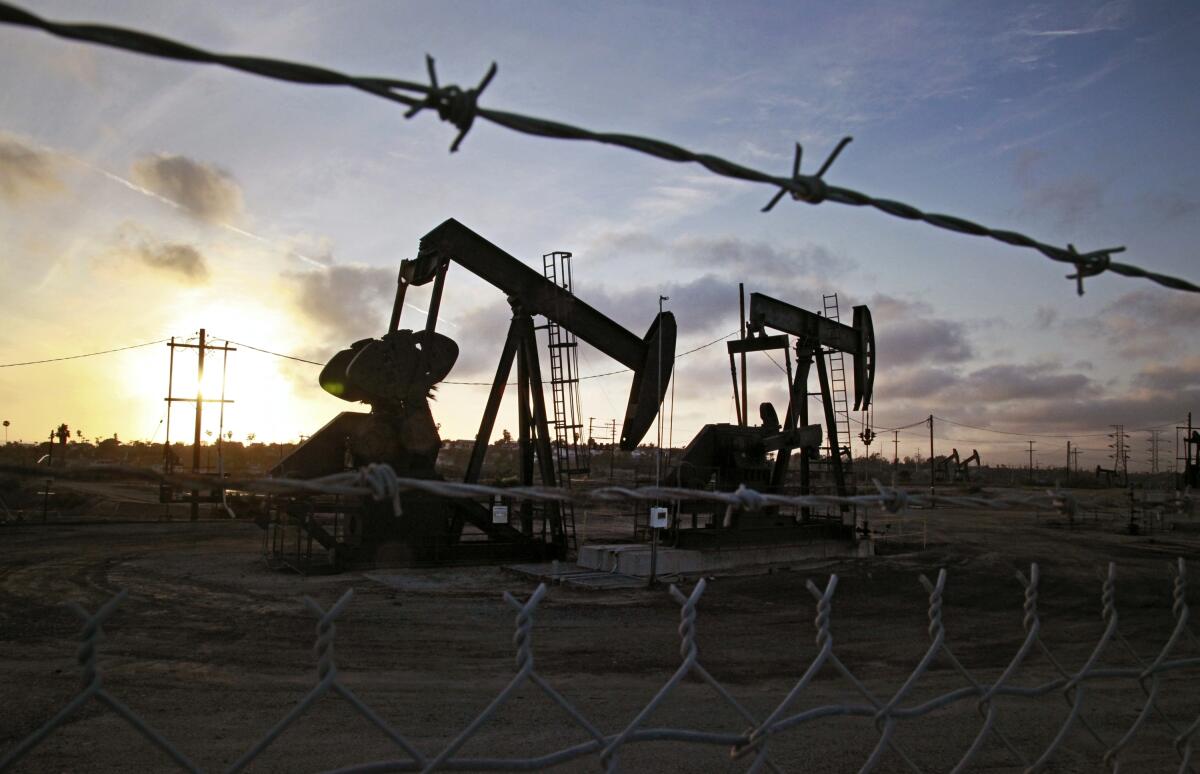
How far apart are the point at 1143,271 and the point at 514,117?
2.15m

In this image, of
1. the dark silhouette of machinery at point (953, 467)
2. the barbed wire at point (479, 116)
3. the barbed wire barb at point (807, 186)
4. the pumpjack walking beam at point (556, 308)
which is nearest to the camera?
the barbed wire at point (479, 116)

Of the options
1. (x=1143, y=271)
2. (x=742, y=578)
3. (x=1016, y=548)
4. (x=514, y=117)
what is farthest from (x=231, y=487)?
(x=1016, y=548)

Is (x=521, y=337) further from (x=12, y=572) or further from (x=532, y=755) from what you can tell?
(x=532, y=755)

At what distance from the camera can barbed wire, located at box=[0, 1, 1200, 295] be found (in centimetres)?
126

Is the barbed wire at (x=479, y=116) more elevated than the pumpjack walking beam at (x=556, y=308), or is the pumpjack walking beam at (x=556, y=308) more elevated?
the pumpjack walking beam at (x=556, y=308)

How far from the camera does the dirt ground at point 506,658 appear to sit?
4918 mm

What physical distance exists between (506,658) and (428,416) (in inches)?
300

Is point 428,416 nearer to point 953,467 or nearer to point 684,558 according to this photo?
point 684,558

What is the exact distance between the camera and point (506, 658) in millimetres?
7680

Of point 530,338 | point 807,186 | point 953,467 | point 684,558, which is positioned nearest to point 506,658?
point 807,186

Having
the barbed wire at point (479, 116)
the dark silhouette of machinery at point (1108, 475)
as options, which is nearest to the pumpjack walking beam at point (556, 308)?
the barbed wire at point (479, 116)

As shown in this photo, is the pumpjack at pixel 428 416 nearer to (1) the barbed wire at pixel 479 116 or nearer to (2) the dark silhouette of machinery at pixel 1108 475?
(1) the barbed wire at pixel 479 116

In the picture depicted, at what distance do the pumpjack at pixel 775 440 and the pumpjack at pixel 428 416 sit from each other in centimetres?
191

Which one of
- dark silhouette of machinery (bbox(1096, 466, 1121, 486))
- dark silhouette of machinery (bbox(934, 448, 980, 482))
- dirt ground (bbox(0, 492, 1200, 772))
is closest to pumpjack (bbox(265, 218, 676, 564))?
dirt ground (bbox(0, 492, 1200, 772))
